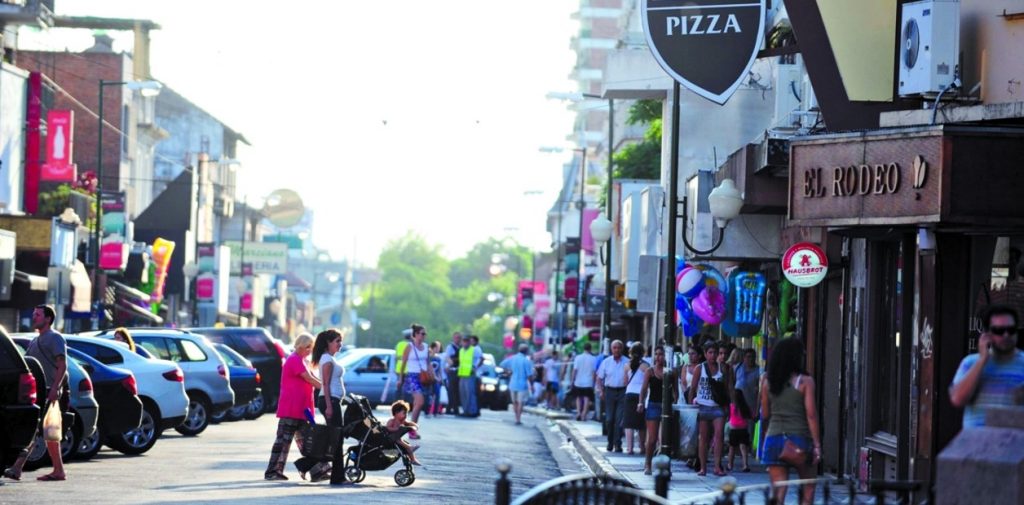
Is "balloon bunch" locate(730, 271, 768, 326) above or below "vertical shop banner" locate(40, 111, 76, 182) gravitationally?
below

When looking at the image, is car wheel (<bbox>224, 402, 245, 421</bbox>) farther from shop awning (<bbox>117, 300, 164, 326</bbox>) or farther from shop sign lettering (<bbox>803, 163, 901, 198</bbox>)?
shop awning (<bbox>117, 300, 164, 326</bbox>)

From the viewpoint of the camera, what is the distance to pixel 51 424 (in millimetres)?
18516

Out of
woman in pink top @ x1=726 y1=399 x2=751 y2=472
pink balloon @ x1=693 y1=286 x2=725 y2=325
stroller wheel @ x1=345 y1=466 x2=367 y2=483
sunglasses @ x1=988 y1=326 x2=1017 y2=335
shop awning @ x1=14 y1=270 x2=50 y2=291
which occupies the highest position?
sunglasses @ x1=988 y1=326 x2=1017 y2=335

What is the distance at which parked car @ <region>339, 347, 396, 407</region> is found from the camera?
43125 millimetres

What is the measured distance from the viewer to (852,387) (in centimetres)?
2252

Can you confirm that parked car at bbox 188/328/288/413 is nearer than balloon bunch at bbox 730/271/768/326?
No

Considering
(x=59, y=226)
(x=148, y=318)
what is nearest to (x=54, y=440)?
(x=59, y=226)

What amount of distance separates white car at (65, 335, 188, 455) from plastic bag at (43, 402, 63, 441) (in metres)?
4.74

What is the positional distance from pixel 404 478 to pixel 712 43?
20.8 ft

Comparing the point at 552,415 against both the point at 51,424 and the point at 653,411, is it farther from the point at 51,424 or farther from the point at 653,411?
the point at 51,424

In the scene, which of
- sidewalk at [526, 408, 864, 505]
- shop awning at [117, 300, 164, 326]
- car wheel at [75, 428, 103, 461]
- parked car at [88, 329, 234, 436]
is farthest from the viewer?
shop awning at [117, 300, 164, 326]

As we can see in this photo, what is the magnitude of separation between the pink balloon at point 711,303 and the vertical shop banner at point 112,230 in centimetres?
3323

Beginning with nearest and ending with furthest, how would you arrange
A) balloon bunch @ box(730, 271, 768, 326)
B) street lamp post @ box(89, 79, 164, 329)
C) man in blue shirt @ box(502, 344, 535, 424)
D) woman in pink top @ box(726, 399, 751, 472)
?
woman in pink top @ box(726, 399, 751, 472)
balloon bunch @ box(730, 271, 768, 326)
man in blue shirt @ box(502, 344, 535, 424)
street lamp post @ box(89, 79, 164, 329)

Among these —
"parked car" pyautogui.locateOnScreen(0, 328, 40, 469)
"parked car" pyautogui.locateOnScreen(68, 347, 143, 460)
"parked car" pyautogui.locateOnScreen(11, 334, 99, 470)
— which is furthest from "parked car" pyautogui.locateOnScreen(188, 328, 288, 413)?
"parked car" pyautogui.locateOnScreen(0, 328, 40, 469)
